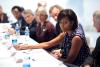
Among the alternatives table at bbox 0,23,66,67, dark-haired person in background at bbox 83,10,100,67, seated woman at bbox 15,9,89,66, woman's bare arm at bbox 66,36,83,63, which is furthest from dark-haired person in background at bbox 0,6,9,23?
dark-haired person in background at bbox 83,10,100,67

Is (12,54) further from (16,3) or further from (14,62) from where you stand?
(16,3)

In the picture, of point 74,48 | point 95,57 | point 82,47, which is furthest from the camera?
point 82,47

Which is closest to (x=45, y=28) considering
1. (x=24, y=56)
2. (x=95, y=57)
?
(x=24, y=56)

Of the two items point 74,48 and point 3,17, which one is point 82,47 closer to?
point 74,48

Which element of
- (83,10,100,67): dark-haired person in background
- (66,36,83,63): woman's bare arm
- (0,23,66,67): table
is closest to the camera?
(0,23,66,67): table

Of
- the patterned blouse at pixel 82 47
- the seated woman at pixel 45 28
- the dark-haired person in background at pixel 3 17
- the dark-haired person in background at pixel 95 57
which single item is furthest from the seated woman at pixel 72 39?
the dark-haired person in background at pixel 3 17

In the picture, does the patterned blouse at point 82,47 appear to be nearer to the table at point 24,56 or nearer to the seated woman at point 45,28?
the table at point 24,56

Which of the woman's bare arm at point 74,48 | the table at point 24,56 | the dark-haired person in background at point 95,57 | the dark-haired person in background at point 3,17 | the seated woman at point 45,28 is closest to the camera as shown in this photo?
the table at point 24,56

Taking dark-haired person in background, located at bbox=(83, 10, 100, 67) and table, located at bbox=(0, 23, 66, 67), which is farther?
dark-haired person in background, located at bbox=(83, 10, 100, 67)

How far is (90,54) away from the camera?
2629 millimetres

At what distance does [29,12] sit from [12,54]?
6.05 feet

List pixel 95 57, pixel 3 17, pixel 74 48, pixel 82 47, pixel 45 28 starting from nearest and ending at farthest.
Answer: pixel 95 57, pixel 74 48, pixel 82 47, pixel 45 28, pixel 3 17

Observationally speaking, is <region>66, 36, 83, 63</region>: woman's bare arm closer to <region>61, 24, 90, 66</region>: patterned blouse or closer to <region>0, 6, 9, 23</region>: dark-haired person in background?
A: <region>61, 24, 90, 66</region>: patterned blouse

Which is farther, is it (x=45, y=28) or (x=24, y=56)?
(x=45, y=28)
